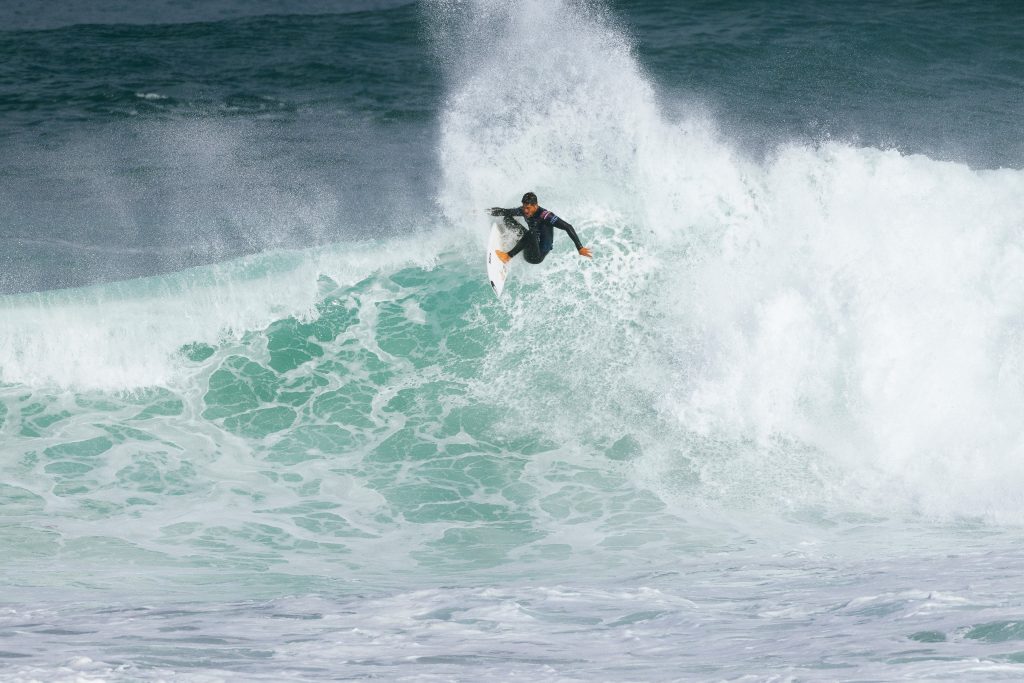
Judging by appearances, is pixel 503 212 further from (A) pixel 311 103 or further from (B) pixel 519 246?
(A) pixel 311 103

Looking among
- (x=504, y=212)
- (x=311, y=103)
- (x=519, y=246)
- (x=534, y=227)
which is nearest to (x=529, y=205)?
(x=534, y=227)

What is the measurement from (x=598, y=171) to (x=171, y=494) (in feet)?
27.1

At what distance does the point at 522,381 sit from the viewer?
47.4ft

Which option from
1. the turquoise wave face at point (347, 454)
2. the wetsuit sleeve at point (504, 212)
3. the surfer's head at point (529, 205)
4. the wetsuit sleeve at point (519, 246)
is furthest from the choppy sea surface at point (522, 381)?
the surfer's head at point (529, 205)

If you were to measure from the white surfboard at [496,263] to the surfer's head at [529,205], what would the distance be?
1136 millimetres

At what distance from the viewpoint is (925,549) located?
10.4 metres

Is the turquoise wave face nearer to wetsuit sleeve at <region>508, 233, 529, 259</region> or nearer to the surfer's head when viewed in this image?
wetsuit sleeve at <region>508, 233, 529, 259</region>

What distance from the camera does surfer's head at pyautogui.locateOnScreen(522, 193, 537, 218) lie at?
12.8 metres

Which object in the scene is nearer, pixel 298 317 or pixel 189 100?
pixel 298 317

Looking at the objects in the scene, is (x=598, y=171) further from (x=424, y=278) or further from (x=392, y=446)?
(x=392, y=446)

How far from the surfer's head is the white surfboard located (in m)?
1.14

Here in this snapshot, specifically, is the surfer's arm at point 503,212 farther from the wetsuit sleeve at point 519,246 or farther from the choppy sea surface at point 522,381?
the choppy sea surface at point 522,381

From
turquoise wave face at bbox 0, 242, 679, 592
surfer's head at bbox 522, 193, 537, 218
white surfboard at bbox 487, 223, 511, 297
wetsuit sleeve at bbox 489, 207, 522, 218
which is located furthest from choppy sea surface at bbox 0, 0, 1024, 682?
surfer's head at bbox 522, 193, 537, 218

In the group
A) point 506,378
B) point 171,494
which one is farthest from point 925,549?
point 171,494
